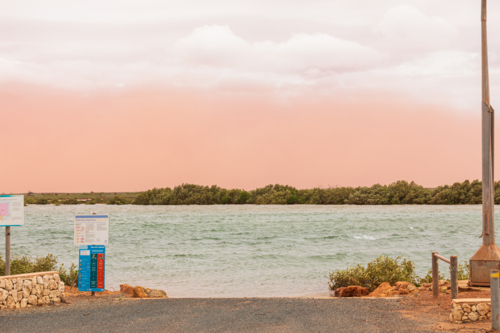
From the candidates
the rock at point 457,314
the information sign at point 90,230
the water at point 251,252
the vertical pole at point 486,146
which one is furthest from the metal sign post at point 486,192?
the information sign at point 90,230

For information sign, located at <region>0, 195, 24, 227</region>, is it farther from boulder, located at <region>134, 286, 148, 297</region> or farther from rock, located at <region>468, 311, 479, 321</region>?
rock, located at <region>468, 311, 479, 321</region>

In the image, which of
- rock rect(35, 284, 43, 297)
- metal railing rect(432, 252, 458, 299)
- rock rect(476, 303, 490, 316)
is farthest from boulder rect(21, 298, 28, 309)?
rock rect(476, 303, 490, 316)

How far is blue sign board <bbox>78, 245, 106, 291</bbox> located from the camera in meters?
10.9

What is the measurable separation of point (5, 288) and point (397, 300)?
7.81 m

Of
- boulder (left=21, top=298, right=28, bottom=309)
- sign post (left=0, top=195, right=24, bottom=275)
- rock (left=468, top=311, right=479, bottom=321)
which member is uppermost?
sign post (left=0, top=195, right=24, bottom=275)

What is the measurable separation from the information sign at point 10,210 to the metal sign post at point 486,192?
942 centimetres

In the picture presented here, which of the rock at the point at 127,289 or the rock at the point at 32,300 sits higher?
the rock at the point at 32,300

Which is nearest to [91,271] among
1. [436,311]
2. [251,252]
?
[436,311]

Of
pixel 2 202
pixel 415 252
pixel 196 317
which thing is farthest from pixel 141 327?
pixel 415 252

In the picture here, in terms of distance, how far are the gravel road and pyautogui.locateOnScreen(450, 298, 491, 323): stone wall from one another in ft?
2.10

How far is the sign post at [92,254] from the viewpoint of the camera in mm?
10891

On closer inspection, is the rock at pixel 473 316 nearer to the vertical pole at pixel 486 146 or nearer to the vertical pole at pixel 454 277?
the vertical pole at pixel 454 277

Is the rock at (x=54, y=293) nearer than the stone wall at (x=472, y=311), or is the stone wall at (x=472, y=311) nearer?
the stone wall at (x=472, y=311)

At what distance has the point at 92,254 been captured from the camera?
433 inches
